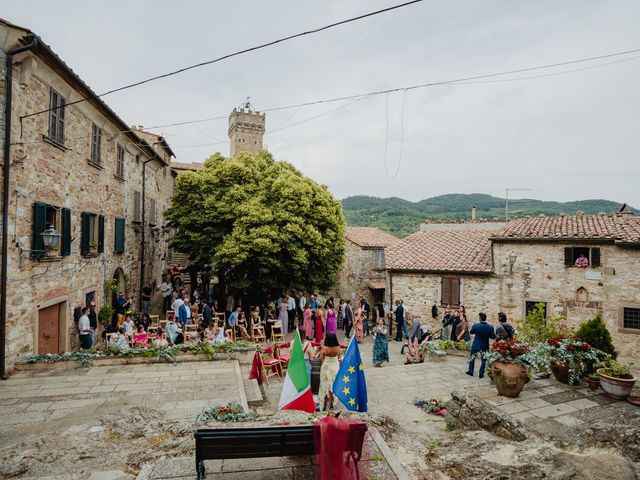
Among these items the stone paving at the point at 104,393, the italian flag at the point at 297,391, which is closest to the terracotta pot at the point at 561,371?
the italian flag at the point at 297,391

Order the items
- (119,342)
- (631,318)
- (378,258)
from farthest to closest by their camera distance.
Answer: (378,258)
(631,318)
(119,342)

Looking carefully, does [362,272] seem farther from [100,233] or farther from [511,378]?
[511,378]

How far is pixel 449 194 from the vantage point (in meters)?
96.6

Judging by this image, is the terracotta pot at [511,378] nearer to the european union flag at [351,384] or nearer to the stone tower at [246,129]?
the european union flag at [351,384]

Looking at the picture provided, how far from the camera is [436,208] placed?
263 feet

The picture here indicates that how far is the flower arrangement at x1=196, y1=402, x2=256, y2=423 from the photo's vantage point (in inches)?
243

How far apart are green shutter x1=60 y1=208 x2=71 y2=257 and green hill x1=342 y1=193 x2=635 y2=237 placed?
46.6 m

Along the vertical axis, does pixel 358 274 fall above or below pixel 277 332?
above

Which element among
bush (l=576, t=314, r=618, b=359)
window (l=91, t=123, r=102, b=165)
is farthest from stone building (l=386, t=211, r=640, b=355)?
window (l=91, t=123, r=102, b=165)

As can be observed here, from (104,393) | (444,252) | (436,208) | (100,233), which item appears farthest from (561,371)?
(436,208)

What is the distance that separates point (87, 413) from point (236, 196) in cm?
1178

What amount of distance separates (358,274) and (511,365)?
19.9m

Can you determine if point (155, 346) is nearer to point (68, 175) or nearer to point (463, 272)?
point (68, 175)

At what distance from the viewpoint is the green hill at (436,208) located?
59562 mm
